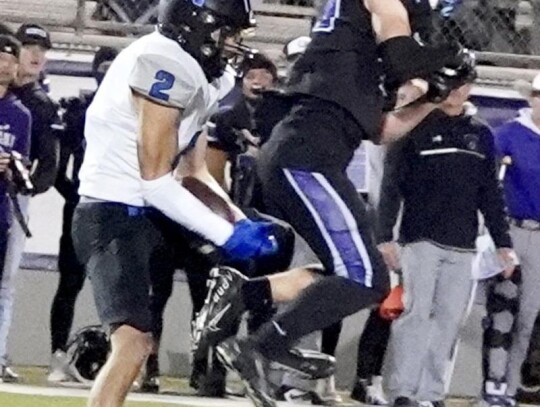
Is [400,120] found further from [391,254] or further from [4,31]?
[4,31]

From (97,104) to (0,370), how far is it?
10.1 feet

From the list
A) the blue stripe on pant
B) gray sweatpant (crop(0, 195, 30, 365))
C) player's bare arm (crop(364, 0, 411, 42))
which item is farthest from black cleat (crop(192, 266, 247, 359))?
gray sweatpant (crop(0, 195, 30, 365))

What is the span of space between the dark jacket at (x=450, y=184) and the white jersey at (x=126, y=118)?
2578 millimetres

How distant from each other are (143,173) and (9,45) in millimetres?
3028

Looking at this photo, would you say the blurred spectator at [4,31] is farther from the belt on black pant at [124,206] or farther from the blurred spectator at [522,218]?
the belt on black pant at [124,206]

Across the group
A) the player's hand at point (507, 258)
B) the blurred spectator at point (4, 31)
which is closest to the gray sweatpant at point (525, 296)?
the player's hand at point (507, 258)

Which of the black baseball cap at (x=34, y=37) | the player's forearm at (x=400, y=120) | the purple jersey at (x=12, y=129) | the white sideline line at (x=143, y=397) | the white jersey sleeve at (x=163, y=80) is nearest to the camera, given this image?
the white jersey sleeve at (x=163, y=80)

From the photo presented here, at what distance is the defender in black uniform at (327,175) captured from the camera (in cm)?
516

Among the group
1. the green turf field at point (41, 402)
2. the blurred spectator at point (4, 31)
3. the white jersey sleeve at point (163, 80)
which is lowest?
the green turf field at point (41, 402)

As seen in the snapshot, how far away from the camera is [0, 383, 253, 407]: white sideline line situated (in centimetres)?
716

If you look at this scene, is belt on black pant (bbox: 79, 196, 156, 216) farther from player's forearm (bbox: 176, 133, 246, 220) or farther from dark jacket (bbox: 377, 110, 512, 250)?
dark jacket (bbox: 377, 110, 512, 250)

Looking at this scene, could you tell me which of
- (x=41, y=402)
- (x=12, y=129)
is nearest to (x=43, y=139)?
(x=12, y=129)

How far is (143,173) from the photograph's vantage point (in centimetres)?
508

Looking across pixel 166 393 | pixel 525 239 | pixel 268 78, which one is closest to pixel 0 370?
pixel 166 393
